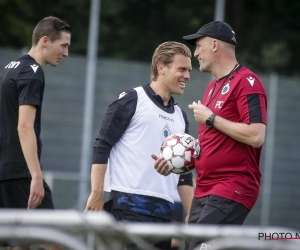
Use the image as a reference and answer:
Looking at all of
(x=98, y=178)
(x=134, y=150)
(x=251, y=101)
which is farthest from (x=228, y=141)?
(x=98, y=178)

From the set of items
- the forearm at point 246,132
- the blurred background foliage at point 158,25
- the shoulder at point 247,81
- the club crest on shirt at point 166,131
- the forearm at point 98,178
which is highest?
the blurred background foliage at point 158,25

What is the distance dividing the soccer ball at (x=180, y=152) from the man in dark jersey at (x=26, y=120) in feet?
3.14

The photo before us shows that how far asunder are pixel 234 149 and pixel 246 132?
0.21 meters

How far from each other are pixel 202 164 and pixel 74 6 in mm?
16949

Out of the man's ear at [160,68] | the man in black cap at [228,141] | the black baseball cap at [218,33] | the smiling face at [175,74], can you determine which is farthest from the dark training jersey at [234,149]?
the man's ear at [160,68]

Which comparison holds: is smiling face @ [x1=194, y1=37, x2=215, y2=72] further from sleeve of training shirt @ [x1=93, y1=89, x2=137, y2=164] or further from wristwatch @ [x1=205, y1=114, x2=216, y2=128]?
sleeve of training shirt @ [x1=93, y1=89, x2=137, y2=164]

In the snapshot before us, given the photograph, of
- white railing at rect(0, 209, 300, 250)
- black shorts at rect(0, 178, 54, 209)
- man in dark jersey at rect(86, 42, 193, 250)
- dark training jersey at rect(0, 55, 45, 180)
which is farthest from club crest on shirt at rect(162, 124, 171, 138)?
white railing at rect(0, 209, 300, 250)

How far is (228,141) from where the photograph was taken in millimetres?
5332

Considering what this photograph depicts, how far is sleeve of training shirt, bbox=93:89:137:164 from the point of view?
222 inches

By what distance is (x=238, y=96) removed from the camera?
5258 millimetres

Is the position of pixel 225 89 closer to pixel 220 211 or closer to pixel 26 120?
pixel 220 211

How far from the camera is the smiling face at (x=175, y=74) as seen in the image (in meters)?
5.93

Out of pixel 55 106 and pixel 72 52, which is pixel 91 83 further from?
pixel 72 52

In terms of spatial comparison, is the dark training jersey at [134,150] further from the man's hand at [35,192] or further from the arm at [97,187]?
the man's hand at [35,192]
